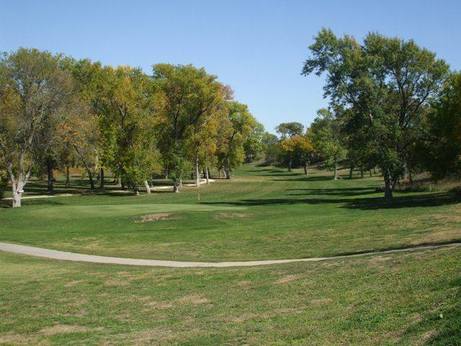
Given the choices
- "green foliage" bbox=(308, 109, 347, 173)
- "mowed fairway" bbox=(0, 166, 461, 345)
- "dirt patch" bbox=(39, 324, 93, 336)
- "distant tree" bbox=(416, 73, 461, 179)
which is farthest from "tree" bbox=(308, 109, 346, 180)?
"dirt patch" bbox=(39, 324, 93, 336)

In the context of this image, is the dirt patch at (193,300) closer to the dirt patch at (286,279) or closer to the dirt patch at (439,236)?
the dirt patch at (286,279)

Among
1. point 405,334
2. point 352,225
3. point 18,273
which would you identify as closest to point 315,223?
point 352,225

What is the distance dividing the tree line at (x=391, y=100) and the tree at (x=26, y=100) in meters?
20.8

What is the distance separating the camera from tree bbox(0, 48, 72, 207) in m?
45.2

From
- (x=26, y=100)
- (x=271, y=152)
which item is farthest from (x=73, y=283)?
(x=271, y=152)

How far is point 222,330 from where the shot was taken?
33.8 feet

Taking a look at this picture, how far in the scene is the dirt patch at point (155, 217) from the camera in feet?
112

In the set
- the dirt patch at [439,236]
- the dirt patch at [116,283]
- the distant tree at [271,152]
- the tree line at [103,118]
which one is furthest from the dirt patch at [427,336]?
the distant tree at [271,152]

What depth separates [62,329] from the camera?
11.6 metres

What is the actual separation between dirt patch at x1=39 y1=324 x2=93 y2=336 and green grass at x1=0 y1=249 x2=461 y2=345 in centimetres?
2

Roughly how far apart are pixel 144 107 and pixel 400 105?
27.5m

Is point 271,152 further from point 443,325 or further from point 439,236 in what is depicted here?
point 443,325

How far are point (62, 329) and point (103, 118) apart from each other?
5144 cm

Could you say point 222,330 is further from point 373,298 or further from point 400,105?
point 400,105
